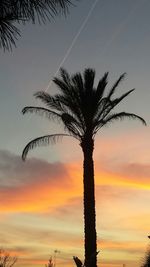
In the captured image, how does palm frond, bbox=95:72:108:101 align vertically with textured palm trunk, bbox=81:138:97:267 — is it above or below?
above

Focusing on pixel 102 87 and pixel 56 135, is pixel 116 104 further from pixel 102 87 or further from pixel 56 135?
pixel 56 135

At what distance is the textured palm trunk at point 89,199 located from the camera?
2379 cm

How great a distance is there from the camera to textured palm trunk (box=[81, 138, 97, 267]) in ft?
78.0

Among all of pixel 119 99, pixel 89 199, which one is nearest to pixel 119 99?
pixel 119 99

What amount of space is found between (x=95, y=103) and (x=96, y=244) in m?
6.93

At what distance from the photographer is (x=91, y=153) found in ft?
84.3

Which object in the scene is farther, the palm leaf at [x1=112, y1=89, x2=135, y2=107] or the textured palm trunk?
the palm leaf at [x1=112, y1=89, x2=135, y2=107]

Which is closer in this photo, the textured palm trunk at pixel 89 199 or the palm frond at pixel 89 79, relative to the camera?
the textured palm trunk at pixel 89 199

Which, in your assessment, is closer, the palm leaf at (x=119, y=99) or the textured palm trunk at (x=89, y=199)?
the textured palm trunk at (x=89, y=199)

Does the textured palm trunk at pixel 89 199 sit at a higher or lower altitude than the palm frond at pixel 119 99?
lower

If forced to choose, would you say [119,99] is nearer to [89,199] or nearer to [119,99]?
[119,99]

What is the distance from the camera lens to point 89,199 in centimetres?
2456

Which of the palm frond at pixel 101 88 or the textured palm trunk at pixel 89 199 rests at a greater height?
the palm frond at pixel 101 88

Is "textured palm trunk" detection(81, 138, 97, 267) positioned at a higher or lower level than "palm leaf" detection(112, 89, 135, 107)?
lower
